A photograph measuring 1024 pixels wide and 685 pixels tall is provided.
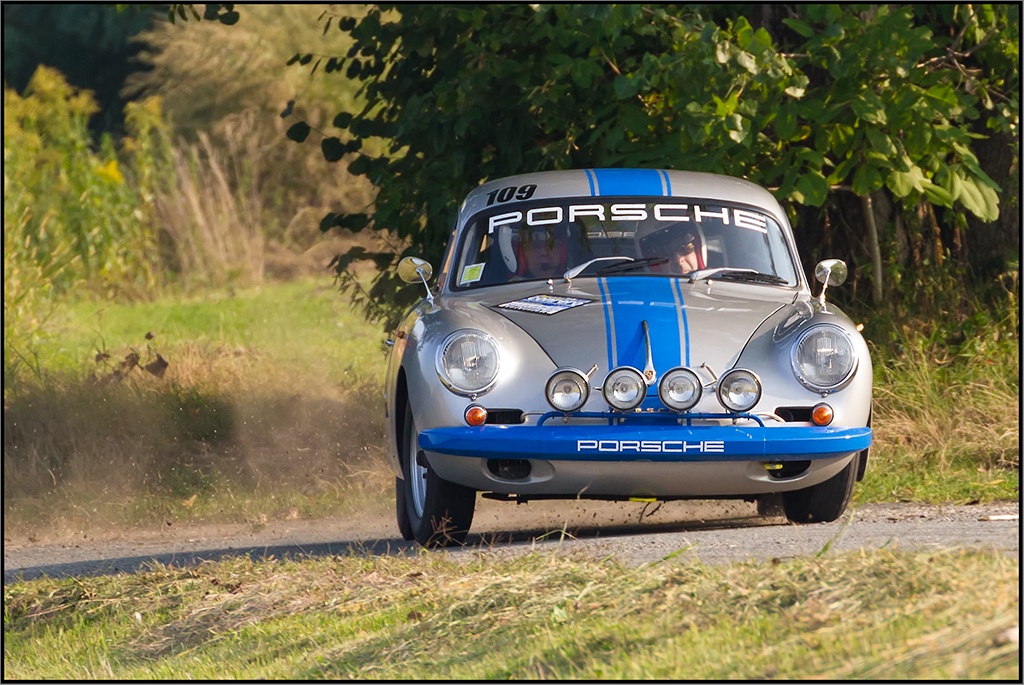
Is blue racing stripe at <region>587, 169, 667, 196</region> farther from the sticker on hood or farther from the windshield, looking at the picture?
the sticker on hood

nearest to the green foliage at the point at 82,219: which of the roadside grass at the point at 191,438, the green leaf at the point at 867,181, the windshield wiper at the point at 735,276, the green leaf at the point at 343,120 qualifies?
the roadside grass at the point at 191,438

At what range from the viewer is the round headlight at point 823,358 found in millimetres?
6457

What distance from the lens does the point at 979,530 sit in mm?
6492

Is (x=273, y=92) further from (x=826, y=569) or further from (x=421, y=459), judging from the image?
(x=826, y=569)

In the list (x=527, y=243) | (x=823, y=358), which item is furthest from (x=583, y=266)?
(x=823, y=358)

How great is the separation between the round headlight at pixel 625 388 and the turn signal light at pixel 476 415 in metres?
0.51

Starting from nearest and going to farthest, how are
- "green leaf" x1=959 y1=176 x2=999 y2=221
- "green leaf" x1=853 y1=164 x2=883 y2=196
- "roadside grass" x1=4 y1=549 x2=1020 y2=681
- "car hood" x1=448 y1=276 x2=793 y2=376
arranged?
1. "roadside grass" x1=4 y1=549 x2=1020 y2=681
2. "car hood" x1=448 y1=276 x2=793 y2=376
3. "green leaf" x1=853 y1=164 x2=883 y2=196
4. "green leaf" x1=959 y1=176 x2=999 y2=221

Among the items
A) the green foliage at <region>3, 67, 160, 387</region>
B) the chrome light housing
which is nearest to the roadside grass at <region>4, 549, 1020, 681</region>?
the chrome light housing

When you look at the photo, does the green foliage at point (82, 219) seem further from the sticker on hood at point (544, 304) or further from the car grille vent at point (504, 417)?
the car grille vent at point (504, 417)

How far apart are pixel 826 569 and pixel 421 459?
7.93 feet

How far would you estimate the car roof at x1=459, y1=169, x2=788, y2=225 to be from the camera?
25.4 feet

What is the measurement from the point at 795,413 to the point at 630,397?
71 centimetres

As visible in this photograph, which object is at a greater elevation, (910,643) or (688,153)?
(688,153)

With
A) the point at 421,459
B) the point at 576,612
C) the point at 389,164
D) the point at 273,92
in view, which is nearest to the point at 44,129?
the point at 273,92
